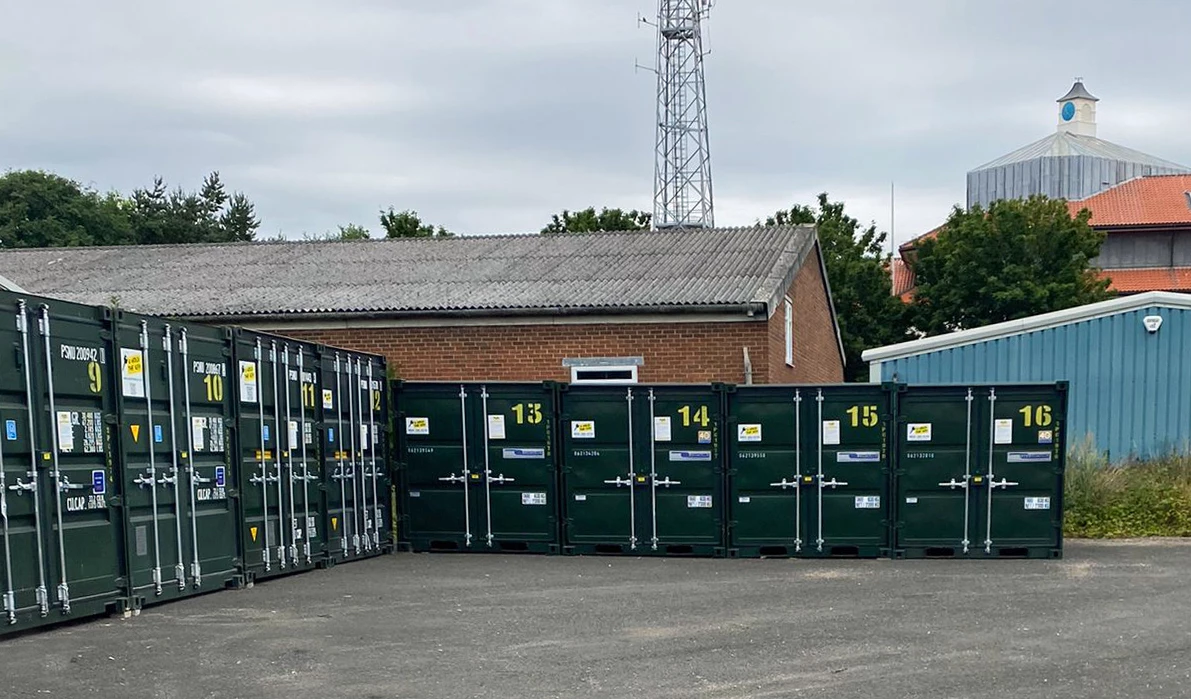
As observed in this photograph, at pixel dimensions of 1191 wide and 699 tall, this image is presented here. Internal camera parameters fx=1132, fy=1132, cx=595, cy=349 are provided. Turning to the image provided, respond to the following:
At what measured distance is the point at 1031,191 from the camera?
5925 centimetres

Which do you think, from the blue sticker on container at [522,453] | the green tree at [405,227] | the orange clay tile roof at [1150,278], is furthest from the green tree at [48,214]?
the orange clay tile roof at [1150,278]

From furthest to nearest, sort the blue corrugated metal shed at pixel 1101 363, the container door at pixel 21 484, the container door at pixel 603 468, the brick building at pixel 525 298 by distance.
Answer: the blue corrugated metal shed at pixel 1101 363 < the brick building at pixel 525 298 < the container door at pixel 603 468 < the container door at pixel 21 484

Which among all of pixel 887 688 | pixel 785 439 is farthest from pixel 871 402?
pixel 887 688

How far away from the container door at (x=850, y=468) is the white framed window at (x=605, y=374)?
451 centimetres

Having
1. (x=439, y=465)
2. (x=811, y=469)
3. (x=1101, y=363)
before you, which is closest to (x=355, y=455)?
(x=439, y=465)

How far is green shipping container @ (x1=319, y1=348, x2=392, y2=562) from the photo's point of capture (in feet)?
44.8

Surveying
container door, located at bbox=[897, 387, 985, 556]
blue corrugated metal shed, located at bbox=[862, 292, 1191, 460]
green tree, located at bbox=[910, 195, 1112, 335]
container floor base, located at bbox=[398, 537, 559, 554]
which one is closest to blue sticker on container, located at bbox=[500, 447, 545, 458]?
container floor base, located at bbox=[398, 537, 559, 554]

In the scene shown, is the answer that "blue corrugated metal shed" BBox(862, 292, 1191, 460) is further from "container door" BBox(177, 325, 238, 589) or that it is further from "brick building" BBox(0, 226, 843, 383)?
"container door" BBox(177, 325, 238, 589)

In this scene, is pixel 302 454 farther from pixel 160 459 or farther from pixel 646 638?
pixel 646 638

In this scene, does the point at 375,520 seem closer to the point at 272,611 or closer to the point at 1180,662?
the point at 272,611

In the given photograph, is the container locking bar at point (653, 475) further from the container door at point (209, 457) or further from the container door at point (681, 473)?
the container door at point (209, 457)

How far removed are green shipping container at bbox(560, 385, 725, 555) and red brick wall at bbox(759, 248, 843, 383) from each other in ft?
12.2

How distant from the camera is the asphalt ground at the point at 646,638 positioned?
731cm

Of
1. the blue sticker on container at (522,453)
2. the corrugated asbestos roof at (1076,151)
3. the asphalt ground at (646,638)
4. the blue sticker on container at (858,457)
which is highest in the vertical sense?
the corrugated asbestos roof at (1076,151)
